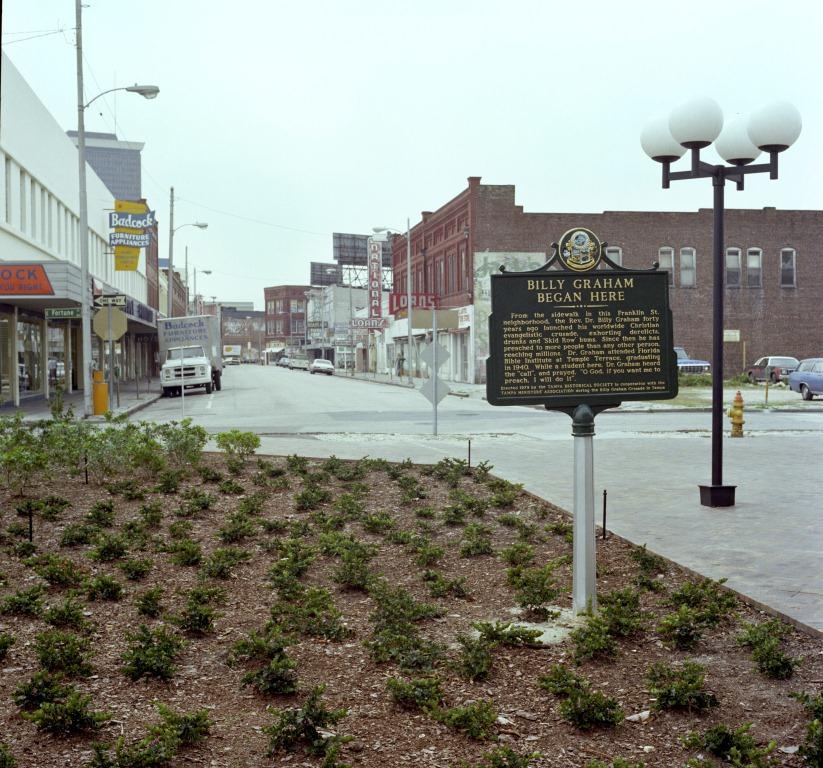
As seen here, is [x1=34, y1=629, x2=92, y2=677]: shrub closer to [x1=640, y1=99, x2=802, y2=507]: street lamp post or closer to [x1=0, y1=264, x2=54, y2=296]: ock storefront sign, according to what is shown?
[x1=640, y1=99, x2=802, y2=507]: street lamp post

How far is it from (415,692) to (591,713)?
883 millimetres

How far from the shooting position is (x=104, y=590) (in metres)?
6.71

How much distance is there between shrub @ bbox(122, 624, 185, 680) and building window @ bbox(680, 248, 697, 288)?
5551 centimetres

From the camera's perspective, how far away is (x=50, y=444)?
1176cm

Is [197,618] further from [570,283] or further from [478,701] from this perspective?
[570,283]

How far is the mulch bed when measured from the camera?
173 inches

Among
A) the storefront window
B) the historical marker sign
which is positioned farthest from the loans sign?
the storefront window

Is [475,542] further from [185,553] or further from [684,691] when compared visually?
[684,691]

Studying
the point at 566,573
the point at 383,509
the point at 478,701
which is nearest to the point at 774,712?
the point at 478,701

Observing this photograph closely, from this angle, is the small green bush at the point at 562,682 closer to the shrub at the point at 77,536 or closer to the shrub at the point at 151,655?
the shrub at the point at 151,655

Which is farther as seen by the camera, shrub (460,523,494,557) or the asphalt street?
shrub (460,523,494,557)

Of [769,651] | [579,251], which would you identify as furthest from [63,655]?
[579,251]

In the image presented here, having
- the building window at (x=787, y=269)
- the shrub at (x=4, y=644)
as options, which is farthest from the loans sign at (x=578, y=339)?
the building window at (x=787, y=269)

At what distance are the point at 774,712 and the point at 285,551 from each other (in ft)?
14.3
